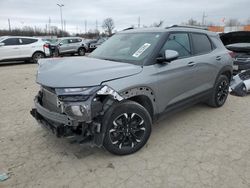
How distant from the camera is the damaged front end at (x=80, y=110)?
106 inches

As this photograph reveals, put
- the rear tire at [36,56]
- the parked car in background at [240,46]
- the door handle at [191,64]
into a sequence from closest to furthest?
the door handle at [191,64]
the parked car in background at [240,46]
the rear tire at [36,56]

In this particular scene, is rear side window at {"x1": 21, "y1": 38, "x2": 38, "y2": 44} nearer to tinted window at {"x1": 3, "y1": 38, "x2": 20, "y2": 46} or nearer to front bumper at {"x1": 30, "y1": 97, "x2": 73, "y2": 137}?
tinted window at {"x1": 3, "y1": 38, "x2": 20, "y2": 46}

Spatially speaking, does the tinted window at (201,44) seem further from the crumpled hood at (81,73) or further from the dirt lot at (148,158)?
the crumpled hood at (81,73)

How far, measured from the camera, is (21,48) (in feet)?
43.7

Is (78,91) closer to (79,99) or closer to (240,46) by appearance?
(79,99)

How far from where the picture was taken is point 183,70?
3.79 meters

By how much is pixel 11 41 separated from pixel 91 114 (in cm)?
1249

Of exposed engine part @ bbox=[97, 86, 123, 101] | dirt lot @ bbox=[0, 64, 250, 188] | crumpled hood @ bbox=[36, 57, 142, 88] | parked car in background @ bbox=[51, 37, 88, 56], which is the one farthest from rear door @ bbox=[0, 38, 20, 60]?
exposed engine part @ bbox=[97, 86, 123, 101]

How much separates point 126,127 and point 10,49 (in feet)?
40.1

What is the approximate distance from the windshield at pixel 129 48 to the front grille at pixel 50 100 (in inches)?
45.0

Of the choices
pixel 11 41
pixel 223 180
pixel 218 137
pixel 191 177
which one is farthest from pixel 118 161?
pixel 11 41

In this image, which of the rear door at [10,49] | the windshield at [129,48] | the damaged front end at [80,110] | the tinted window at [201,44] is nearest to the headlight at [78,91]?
the damaged front end at [80,110]

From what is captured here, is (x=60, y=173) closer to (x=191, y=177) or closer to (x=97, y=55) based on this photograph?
(x=191, y=177)

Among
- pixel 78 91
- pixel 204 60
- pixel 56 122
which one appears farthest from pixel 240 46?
pixel 56 122
